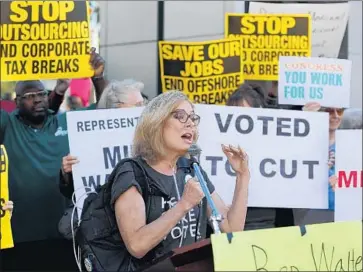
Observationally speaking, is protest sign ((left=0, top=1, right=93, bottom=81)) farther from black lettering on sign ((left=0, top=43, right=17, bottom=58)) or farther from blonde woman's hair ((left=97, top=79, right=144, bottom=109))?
blonde woman's hair ((left=97, top=79, right=144, bottom=109))

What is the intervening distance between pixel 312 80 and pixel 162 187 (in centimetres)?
297

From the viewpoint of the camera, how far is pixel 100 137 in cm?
558

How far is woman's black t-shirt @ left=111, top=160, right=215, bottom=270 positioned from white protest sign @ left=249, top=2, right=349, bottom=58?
3.87m

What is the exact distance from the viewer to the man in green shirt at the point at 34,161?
250 inches

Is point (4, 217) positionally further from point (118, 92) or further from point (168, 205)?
point (168, 205)

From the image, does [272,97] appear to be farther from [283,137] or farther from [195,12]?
[195,12]

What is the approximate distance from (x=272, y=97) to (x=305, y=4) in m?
1.00

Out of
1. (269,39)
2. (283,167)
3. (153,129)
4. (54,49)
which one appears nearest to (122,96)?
(54,49)

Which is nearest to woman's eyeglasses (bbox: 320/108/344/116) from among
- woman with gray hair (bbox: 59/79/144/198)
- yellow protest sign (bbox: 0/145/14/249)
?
woman with gray hair (bbox: 59/79/144/198)

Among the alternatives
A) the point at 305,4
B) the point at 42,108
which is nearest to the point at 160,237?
the point at 42,108

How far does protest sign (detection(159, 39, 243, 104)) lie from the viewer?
6.55 meters

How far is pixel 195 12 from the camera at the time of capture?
8953mm

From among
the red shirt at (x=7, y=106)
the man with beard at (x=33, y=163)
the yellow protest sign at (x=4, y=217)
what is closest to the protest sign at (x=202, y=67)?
the man with beard at (x=33, y=163)

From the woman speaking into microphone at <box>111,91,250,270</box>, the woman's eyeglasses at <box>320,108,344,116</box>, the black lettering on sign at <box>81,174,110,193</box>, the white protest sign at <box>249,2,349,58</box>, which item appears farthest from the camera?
the white protest sign at <box>249,2,349,58</box>
